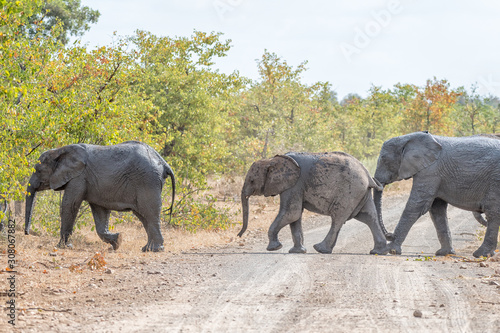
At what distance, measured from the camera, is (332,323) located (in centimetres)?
653

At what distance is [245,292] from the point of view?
810 centimetres

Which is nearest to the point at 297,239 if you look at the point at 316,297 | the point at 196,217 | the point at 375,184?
the point at 375,184

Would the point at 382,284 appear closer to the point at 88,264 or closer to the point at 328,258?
the point at 328,258

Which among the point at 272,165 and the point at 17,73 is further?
the point at 272,165

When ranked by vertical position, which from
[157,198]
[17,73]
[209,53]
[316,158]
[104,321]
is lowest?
[104,321]

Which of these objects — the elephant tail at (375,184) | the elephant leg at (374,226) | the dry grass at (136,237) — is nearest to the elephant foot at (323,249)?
the elephant leg at (374,226)

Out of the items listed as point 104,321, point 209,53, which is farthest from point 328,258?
point 209,53

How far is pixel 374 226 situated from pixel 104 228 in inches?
210

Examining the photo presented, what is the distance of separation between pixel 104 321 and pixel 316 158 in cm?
689

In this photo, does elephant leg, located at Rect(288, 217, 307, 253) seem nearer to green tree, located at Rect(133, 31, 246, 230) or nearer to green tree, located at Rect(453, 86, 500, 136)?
green tree, located at Rect(133, 31, 246, 230)

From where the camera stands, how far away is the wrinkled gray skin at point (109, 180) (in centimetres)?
1243

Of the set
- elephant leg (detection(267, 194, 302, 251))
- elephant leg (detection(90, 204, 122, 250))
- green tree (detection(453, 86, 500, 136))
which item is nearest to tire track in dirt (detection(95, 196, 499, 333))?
elephant leg (detection(267, 194, 302, 251))

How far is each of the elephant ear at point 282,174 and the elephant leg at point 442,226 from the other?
3227 millimetres

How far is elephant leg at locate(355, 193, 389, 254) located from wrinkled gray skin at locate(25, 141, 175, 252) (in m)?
4.07
